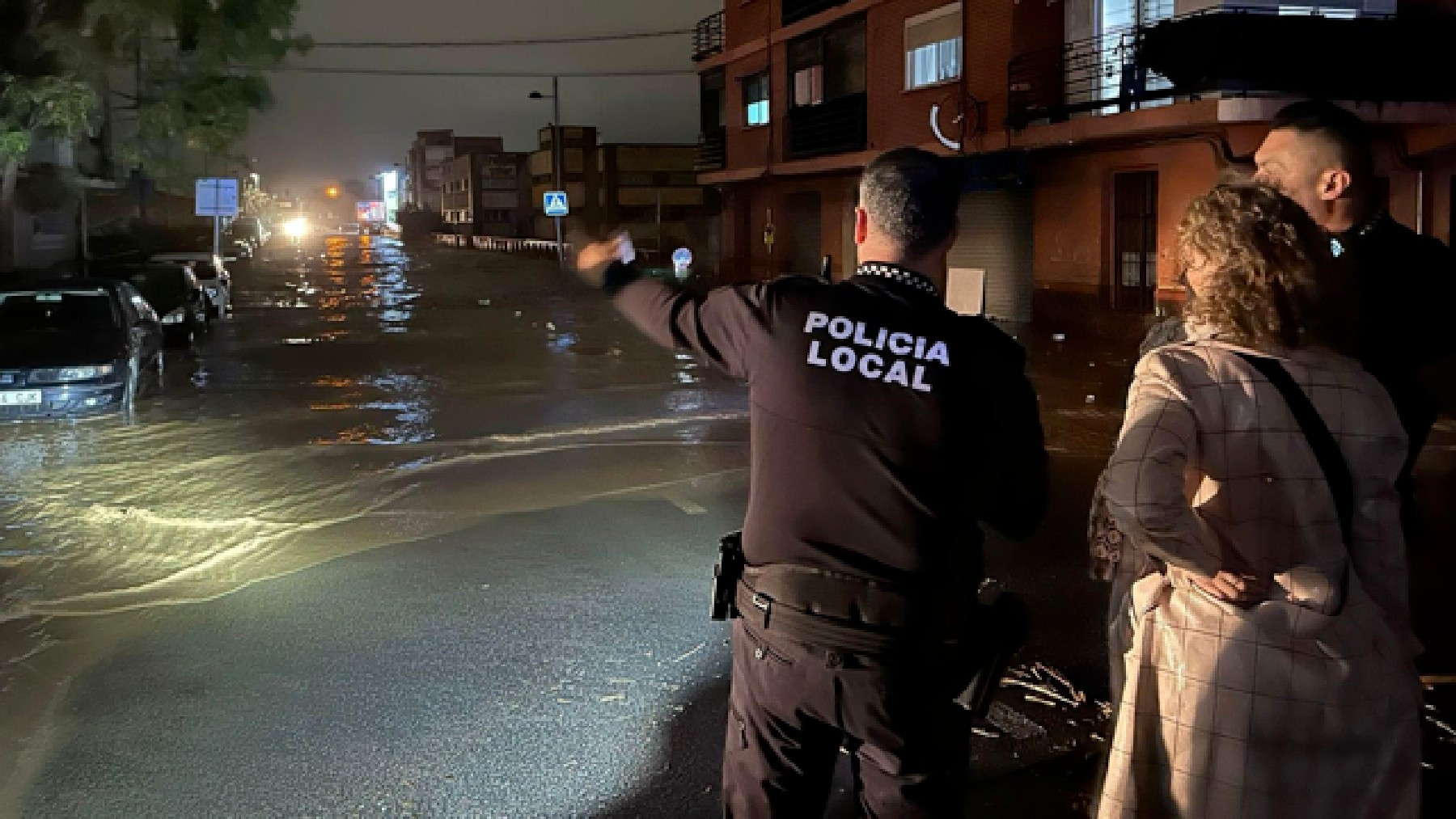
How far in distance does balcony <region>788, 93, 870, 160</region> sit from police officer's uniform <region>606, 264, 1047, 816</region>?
2455 cm

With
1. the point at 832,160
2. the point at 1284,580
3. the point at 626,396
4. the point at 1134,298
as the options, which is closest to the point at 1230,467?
the point at 1284,580

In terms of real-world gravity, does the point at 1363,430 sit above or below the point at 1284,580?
above

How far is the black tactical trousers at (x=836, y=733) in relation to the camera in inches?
104

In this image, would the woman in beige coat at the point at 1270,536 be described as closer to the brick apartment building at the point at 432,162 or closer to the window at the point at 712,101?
the window at the point at 712,101

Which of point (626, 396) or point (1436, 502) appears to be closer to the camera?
point (1436, 502)

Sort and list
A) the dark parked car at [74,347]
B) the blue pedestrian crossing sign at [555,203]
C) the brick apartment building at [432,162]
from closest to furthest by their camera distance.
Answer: the dark parked car at [74,347]
the blue pedestrian crossing sign at [555,203]
the brick apartment building at [432,162]

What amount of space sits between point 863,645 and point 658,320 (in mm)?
903

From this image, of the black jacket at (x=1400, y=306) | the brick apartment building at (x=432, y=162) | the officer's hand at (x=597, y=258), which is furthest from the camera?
the brick apartment building at (x=432, y=162)

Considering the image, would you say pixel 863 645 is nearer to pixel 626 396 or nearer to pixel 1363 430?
pixel 1363 430

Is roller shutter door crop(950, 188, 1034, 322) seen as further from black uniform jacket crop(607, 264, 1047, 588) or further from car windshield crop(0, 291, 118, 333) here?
black uniform jacket crop(607, 264, 1047, 588)

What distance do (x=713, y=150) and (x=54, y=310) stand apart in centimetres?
2333

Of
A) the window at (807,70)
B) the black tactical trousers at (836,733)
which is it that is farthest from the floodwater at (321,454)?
the window at (807,70)

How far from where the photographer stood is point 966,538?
273 cm

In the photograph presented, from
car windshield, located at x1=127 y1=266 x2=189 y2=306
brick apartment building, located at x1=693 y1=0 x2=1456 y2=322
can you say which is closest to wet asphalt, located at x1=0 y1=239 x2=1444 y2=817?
brick apartment building, located at x1=693 y1=0 x2=1456 y2=322
